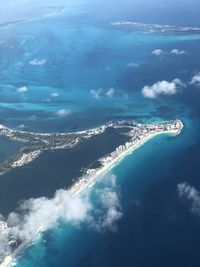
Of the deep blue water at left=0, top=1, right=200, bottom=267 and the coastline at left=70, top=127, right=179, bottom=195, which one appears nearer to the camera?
the deep blue water at left=0, top=1, right=200, bottom=267

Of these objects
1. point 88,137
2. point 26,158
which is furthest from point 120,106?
point 26,158

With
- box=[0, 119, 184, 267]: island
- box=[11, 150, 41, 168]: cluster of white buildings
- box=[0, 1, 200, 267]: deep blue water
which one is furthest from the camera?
box=[11, 150, 41, 168]: cluster of white buildings

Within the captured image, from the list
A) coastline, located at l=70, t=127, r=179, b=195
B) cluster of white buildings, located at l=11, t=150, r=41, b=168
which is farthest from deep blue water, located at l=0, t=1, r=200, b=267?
cluster of white buildings, located at l=11, t=150, r=41, b=168

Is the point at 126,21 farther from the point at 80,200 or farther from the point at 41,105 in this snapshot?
the point at 80,200

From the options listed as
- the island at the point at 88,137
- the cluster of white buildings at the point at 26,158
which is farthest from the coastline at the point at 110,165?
the cluster of white buildings at the point at 26,158

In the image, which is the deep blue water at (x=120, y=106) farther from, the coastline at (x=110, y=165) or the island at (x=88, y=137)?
the island at (x=88, y=137)

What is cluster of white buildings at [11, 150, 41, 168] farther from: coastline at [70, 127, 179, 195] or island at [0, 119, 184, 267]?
coastline at [70, 127, 179, 195]
